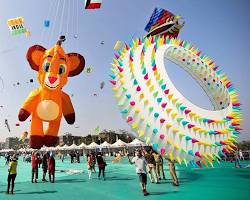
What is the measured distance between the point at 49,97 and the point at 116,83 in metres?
4.44

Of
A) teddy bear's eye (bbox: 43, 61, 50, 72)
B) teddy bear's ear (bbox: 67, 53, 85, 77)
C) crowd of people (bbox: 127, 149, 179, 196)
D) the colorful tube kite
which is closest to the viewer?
the colorful tube kite

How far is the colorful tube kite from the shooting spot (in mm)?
9961

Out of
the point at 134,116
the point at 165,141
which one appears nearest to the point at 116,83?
the point at 134,116

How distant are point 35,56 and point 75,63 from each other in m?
2.27

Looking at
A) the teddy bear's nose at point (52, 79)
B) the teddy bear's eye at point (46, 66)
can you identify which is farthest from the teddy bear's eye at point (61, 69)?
the teddy bear's nose at point (52, 79)

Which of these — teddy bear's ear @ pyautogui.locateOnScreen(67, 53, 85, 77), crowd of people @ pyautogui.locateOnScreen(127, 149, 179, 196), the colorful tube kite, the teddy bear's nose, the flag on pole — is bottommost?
crowd of people @ pyautogui.locateOnScreen(127, 149, 179, 196)

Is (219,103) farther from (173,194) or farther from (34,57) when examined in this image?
(34,57)

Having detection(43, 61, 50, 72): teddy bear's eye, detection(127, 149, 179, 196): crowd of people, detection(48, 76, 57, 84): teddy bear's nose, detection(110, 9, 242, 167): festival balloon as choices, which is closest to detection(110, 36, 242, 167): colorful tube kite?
detection(110, 9, 242, 167): festival balloon

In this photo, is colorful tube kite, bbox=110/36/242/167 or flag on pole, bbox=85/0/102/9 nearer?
colorful tube kite, bbox=110/36/242/167

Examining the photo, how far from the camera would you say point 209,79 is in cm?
1377

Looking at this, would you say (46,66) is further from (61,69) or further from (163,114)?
(163,114)

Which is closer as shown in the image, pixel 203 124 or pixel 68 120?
pixel 203 124

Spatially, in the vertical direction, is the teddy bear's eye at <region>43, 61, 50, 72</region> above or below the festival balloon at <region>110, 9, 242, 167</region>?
above

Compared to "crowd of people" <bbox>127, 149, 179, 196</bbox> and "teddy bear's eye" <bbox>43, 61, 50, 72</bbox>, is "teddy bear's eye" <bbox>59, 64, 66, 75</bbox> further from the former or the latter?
"crowd of people" <bbox>127, 149, 179, 196</bbox>
